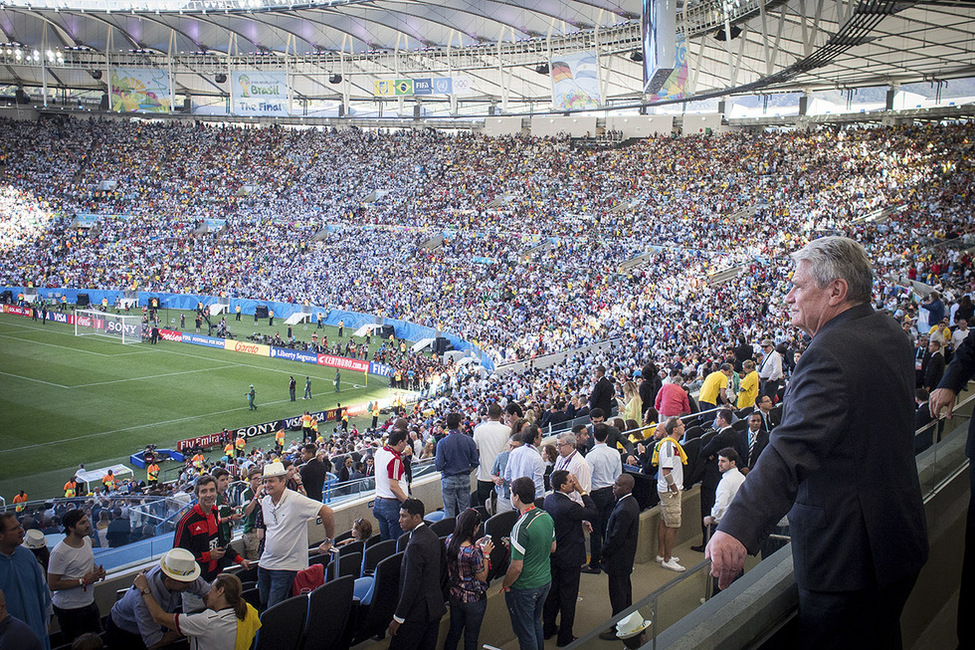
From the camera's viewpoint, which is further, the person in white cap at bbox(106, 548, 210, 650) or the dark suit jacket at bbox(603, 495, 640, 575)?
the dark suit jacket at bbox(603, 495, 640, 575)

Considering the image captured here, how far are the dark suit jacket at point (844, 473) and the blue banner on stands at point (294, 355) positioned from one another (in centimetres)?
3611

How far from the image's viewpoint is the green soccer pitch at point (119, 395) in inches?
923

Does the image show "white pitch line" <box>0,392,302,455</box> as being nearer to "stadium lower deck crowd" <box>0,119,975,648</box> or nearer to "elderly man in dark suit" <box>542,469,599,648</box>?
"stadium lower deck crowd" <box>0,119,975,648</box>

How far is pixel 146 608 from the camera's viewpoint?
192 inches

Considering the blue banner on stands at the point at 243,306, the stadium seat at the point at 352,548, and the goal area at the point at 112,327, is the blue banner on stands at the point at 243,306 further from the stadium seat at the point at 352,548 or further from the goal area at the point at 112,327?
the stadium seat at the point at 352,548

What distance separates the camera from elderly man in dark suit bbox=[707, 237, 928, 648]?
209cm

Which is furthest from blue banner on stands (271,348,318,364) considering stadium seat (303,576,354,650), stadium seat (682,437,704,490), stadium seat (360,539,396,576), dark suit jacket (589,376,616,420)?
stadium seat (303,576,354,650)

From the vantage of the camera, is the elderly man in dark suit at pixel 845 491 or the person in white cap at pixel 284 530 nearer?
the elderly man in dark suit at pixel 845 491

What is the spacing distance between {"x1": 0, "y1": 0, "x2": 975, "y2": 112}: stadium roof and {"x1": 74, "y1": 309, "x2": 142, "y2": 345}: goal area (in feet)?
79.6

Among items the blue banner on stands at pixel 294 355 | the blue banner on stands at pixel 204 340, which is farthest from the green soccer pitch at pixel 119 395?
the blue banner on stands at pixel 204 340

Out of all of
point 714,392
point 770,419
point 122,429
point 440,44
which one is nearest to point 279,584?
point 770,419

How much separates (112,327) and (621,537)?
4107 centimetres

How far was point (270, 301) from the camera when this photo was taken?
4591cm

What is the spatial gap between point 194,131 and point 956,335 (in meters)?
66.2
